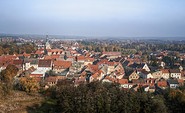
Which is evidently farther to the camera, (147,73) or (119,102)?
(147,73)

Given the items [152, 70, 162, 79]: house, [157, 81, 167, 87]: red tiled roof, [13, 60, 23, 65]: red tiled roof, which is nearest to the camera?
[157, 81, 167, 87]: red tiled roof

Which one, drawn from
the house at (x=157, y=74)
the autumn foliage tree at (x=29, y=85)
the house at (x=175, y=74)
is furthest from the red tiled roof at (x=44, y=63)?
the house at (x=175, y=74)

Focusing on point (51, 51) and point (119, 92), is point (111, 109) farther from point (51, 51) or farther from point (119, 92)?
point (51, 51)

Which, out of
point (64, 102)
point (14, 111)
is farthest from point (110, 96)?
point (14, 111)

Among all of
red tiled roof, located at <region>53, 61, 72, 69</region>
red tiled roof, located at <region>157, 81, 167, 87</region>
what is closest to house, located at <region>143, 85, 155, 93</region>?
red tiled roof, located at <region>157, 81, 167, 87</region>

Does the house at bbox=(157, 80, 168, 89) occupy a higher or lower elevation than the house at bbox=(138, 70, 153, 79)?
lower

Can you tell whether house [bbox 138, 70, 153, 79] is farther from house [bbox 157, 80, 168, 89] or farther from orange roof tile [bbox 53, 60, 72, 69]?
orange roof tile [bbox 53, 60, 72, 69]

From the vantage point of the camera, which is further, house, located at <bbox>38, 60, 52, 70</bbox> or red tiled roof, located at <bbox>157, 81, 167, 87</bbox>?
house, located at <bbox>38, 60, 52, 70</bbox>

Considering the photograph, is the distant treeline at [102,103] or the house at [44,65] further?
the house at [44,65]

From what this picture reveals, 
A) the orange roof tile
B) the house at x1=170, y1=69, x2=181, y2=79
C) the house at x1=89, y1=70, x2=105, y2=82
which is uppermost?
the orange roof tile

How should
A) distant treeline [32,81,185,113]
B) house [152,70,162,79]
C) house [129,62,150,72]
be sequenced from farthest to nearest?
house [129,62,150,72] → house [152,70,162,79] → distant treeline [32,81,185,113]

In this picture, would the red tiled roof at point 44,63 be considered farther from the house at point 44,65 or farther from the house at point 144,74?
the house at point 144,74
